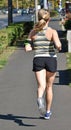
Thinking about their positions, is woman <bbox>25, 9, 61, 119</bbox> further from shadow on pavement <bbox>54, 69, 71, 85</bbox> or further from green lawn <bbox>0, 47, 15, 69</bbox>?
green lawn <bbox>0, 47, 15, 69</bbox>

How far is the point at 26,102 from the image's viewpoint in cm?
1000

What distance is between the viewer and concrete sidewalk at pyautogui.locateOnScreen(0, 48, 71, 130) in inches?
315

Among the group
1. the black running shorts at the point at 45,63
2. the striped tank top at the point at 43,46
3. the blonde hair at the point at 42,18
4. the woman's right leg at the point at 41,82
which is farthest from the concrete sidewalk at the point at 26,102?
the blonde hair at the point at 42,18

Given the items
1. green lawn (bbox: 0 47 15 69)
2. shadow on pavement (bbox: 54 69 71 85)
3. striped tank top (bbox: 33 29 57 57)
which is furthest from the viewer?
green lawn (bbox: 0 47 15 69)

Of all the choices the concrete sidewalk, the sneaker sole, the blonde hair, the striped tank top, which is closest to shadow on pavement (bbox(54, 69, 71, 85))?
the concrete sidewalk

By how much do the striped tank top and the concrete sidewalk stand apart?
1.09m

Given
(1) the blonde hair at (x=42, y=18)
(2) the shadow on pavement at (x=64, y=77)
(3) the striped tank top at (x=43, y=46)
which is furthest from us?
(2) the shadow on pavement at (x=64, y=77)

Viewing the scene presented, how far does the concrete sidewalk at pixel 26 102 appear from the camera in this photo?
799 centimetres

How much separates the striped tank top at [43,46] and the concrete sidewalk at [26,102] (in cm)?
109

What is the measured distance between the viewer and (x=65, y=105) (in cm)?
954

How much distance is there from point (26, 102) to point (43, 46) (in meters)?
Answer: 2.29

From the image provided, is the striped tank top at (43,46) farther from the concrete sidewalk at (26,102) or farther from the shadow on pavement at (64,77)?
the shadow on pavement at (64,77)

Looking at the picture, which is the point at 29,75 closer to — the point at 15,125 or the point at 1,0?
the point at 15,125

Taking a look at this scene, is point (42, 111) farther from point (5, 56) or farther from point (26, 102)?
point (5, 56)
